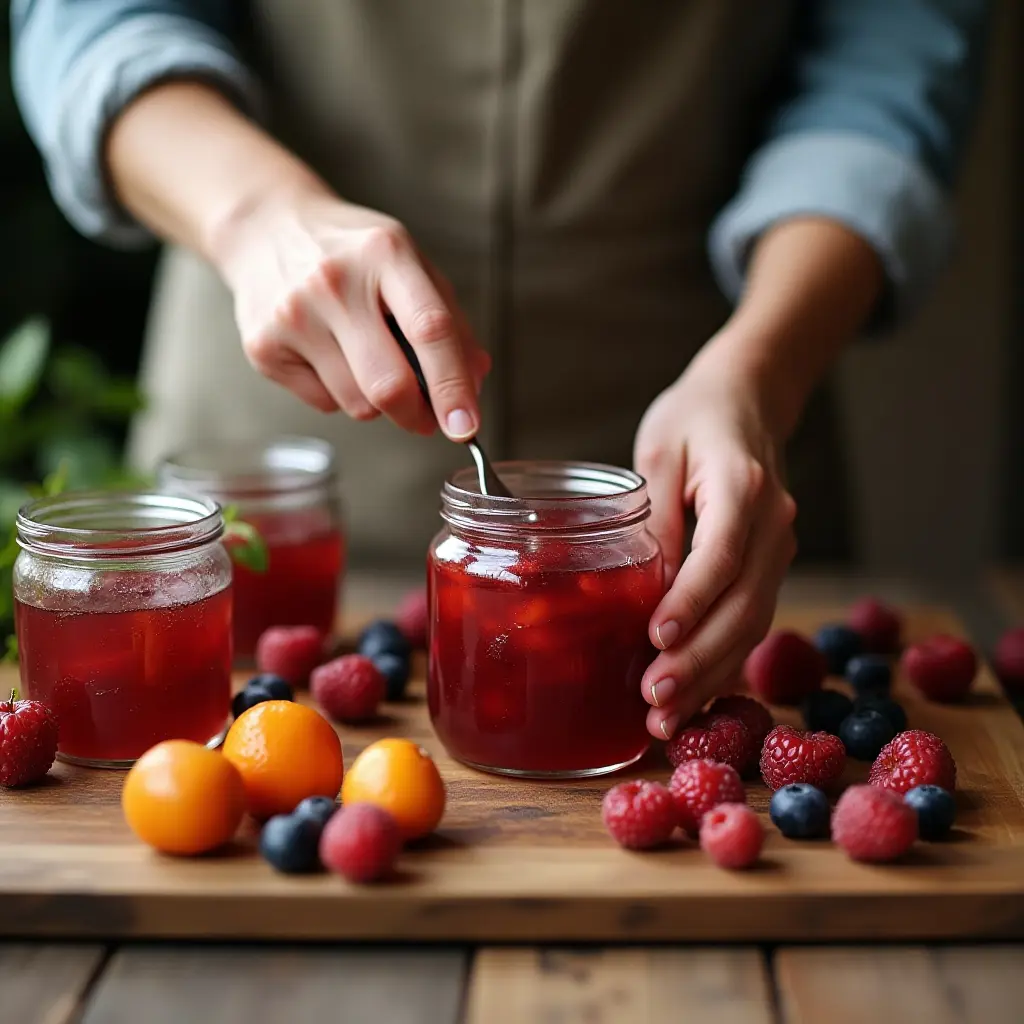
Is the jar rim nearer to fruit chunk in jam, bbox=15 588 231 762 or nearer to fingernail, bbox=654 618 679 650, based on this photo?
fruit chunk in jam, bbox=15 588 231 762

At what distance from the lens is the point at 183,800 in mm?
1197

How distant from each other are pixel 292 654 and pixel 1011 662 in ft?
3.07

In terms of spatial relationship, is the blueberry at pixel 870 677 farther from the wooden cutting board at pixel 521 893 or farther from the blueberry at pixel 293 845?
the blueberry at pixel 293 845

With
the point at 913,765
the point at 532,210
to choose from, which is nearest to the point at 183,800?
the point at 913,765

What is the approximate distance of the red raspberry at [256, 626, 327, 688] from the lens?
170 cm

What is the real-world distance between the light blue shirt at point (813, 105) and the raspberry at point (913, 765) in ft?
2.68

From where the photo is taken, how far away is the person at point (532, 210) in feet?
5.01

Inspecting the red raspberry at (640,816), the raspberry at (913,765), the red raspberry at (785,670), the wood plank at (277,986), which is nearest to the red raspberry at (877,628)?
the red raspberry at (785,670)

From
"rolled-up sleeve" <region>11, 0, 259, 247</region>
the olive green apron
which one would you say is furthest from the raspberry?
"rolled-up sleeve" <region>11, 0, 259, 247</region>

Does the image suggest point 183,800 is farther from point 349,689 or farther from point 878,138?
point 878,138

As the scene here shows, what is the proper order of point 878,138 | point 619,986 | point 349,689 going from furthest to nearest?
1. point 878,138
2. point 349,689
3. point 619,986

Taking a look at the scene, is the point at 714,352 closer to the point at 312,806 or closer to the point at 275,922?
the point at 312,806

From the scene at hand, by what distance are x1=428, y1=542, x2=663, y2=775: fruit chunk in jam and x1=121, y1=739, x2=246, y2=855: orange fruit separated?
0.28 metres

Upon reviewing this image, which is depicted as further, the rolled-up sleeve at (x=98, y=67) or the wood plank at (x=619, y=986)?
the rolled-up sleeve at (x=98, y=67)
